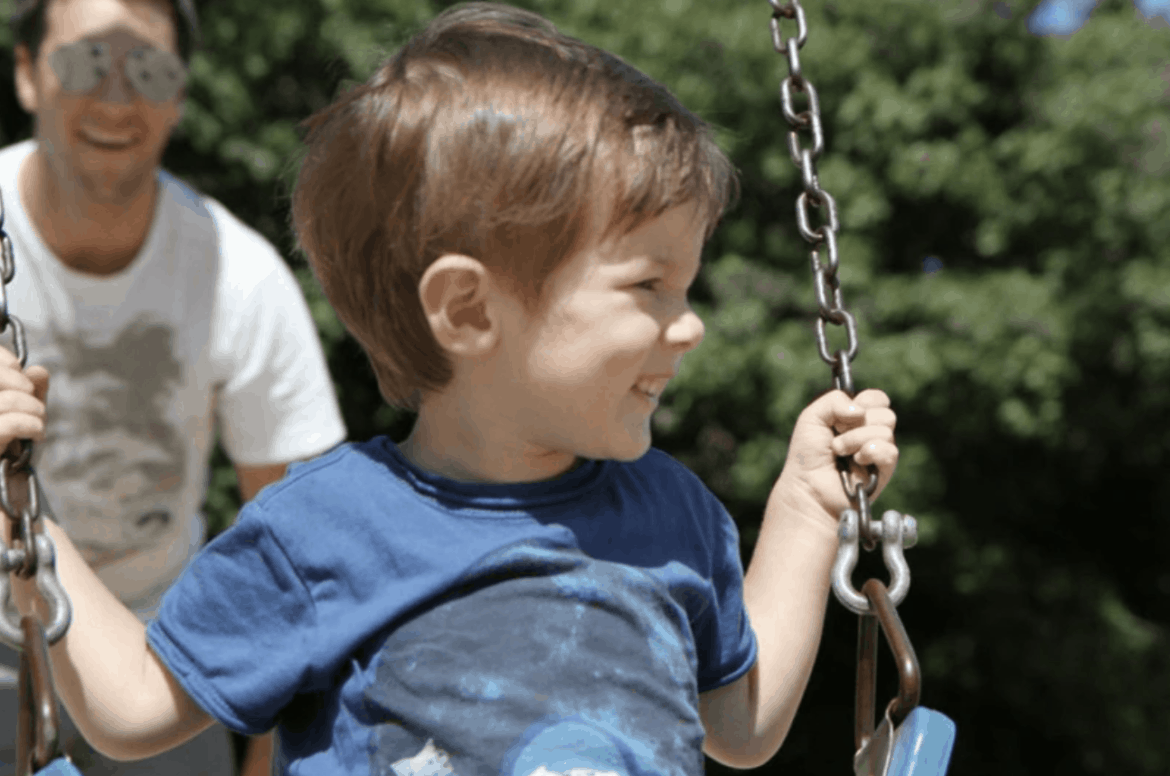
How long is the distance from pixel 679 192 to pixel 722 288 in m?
4.92

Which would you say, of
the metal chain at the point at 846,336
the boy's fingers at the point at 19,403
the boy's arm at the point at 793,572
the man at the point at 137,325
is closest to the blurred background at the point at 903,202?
the man at the point at 137,325

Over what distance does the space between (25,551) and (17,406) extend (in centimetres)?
15

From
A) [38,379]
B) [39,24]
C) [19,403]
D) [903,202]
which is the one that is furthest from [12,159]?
[903,202]

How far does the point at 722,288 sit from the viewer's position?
613 cm

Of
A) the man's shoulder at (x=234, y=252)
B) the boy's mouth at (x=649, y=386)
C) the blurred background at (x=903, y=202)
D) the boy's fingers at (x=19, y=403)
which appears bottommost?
the blurred background at (x=903, y=202)

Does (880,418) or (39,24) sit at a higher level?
(39,24)

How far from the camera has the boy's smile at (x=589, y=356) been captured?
1.23 metres

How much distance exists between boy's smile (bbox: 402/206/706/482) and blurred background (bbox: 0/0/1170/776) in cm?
441

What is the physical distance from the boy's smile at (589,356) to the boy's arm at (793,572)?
302mm

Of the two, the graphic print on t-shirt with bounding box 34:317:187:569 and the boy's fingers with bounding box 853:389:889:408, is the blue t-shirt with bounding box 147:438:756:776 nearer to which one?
the boy's fingers with bounding box 853:389:889:408

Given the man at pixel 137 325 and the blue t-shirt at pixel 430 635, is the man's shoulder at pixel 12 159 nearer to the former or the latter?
the man at pixel 137 325

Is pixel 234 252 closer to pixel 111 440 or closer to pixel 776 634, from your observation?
pixel 111 440

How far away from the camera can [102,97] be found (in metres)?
2.63

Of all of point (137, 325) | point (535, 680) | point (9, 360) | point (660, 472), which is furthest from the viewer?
point (137, 325)
